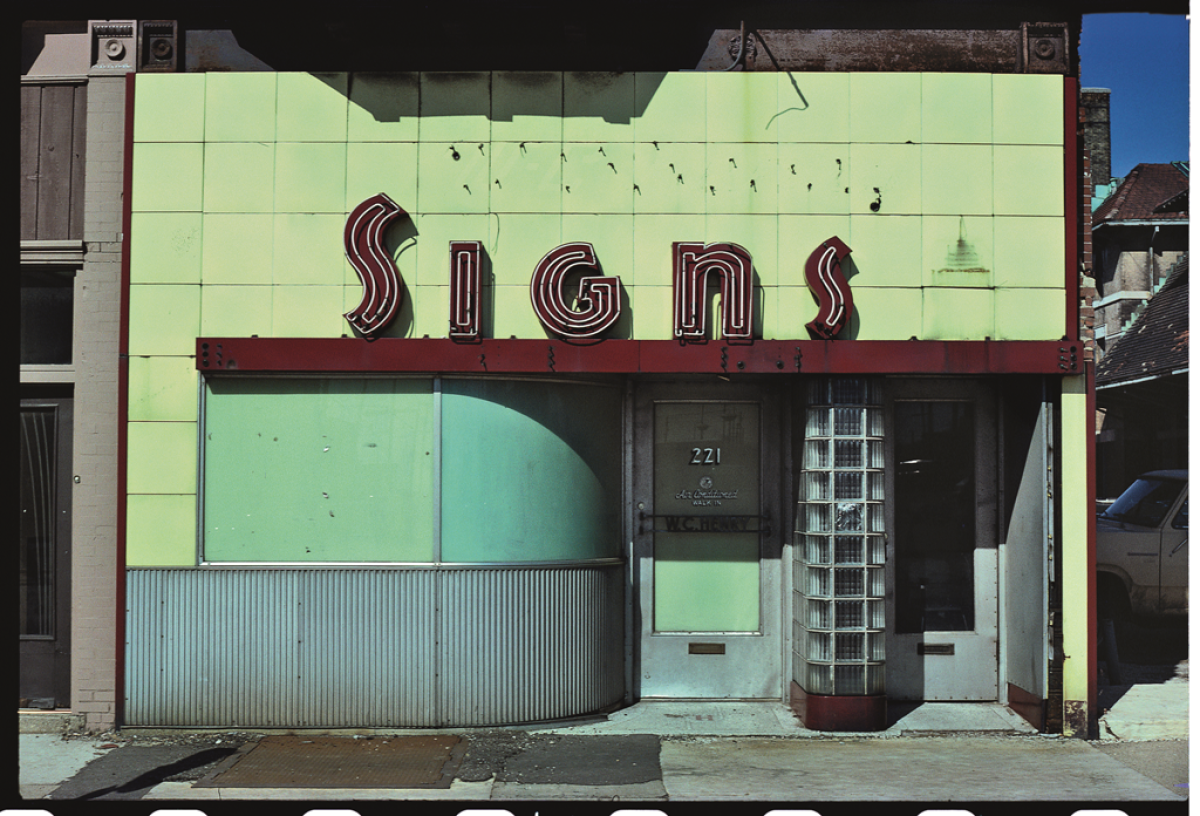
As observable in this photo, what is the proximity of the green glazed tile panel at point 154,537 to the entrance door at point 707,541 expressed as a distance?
376 cm

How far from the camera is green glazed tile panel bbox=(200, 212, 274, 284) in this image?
7699 mm

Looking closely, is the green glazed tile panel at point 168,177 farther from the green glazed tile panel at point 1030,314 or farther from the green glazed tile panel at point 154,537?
the green glazed tile panel at point 1030,314

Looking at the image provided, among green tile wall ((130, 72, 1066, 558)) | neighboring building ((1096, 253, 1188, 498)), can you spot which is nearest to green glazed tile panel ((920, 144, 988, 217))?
green tile wall ((130, 72, 1066, 558))

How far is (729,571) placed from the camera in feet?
27.7

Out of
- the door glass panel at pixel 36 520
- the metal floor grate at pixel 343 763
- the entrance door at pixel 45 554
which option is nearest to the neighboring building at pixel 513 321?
the metal floor grate at pixel 343 763

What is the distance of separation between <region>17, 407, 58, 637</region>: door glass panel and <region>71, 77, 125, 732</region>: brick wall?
31 centimetres

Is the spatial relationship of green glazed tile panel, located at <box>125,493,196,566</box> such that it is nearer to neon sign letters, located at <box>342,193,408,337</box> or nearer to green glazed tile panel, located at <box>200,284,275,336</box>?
green glazed tile panel, located at <box>200,284,275,336</box>

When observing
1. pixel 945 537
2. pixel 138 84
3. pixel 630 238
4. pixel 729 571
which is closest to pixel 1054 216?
pixel 945 537

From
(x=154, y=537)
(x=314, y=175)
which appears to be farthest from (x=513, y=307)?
(x=154, y=537)

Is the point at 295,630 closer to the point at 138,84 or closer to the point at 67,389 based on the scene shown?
the point at 67,389

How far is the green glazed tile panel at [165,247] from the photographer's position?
7.70 metres

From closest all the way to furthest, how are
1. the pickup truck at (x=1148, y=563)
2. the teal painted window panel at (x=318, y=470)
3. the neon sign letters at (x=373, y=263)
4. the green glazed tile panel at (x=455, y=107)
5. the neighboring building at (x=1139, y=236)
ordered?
the neon sign letters at (x=373, y=263), the teal painted window panel at (x=318, y=470), the green glazed tile panel at (x=455, y=107), the pickup truck at (x=1148, y=563), the neighboring building at (x=1139, y=236)

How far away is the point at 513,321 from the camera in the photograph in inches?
303

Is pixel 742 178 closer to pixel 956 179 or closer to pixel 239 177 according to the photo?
pixel 956 179
